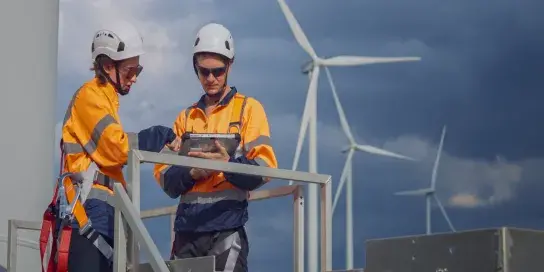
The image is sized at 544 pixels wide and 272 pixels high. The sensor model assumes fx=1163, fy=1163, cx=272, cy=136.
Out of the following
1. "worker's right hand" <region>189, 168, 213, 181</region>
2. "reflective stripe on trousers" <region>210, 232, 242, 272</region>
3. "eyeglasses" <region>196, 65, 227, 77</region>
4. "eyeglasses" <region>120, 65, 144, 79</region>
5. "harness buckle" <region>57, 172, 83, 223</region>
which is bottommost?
"reflective stripe on trousers" <region>210, 232, 242, 272</region>

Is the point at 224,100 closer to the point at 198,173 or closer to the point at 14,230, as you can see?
the point at 198,173

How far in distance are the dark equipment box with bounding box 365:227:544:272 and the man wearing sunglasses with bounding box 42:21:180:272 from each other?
5.16ft

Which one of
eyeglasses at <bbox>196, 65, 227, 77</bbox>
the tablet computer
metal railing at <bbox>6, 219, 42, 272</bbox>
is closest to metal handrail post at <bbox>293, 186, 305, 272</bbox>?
the tablet computer

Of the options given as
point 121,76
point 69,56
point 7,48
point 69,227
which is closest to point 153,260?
point 69,227

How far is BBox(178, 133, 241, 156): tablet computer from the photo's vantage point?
21.2ft

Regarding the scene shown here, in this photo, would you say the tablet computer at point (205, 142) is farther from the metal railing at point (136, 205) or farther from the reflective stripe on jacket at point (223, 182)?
the metal railing at point (136, 205)

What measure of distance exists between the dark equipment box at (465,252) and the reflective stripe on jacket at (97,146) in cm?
159

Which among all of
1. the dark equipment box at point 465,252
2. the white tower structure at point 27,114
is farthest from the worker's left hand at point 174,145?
the white tower structure at point 27,114

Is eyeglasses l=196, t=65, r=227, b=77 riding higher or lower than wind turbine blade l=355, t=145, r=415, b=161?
lower

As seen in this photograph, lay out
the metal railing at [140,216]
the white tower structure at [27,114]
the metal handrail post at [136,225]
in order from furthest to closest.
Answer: the white tower structure at [27,114], the metal railing at [140,216], the metal handrail post at [136,225]

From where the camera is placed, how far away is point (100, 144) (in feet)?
20.6

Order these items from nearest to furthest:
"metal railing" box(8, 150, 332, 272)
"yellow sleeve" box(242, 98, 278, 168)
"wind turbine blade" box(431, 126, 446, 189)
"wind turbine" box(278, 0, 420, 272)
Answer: "metal railing" box(8, 150, 332, 272) < "yellow sleeve" box(242, 98, 278, 168) < "wind turbine" box(278, 0, 420, 272) < "wind turbine blade" box(431, 126, 446, 189)

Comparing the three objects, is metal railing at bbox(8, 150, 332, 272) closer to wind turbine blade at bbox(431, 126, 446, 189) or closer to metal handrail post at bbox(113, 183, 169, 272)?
metal handrail post at bbox(113, 183, 169, 272)

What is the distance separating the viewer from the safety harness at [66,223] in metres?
6.15
